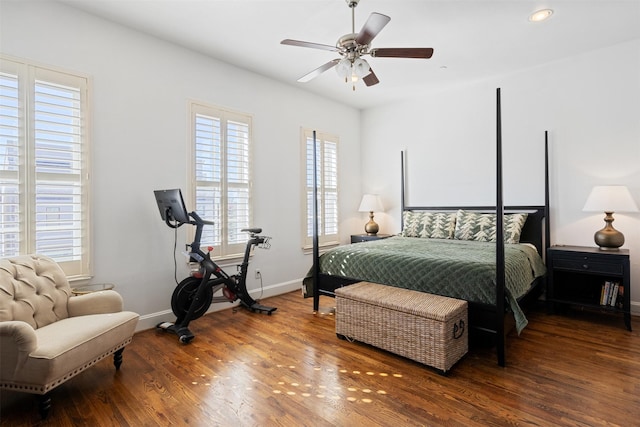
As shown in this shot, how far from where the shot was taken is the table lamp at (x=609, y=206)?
3.20 metres

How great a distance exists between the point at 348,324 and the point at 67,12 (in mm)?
3620

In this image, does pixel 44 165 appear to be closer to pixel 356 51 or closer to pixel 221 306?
pixel 221 306

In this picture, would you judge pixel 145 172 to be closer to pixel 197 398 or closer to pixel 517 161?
pixel 197 398

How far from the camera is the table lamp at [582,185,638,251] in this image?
10.5 feet

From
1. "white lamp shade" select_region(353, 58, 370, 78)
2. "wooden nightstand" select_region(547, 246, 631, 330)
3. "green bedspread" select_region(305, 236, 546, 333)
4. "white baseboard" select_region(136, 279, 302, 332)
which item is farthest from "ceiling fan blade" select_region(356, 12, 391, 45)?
"white baseboard" select_region(136, 279, 302, 332)

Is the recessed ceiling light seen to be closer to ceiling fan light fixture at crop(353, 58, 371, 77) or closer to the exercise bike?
ceiling fan light fixture at crop(353, 58, 371, 77)

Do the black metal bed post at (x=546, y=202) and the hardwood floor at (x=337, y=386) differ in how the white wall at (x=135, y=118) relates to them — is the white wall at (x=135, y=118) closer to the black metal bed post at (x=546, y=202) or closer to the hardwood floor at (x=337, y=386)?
the hardwood floor at (x=337, y=386)

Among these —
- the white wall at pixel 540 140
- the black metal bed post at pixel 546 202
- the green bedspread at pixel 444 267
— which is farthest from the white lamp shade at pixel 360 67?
the black metal bed post at pixel 546 202

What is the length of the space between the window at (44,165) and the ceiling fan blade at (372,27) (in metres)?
2.44

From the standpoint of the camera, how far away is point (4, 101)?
245cm

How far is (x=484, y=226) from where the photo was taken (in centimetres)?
401

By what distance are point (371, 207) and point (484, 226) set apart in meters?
1.78

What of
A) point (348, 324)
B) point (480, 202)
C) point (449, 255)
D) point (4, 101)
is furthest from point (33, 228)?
point (480, 202)

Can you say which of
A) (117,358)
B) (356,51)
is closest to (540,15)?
(356,51)
